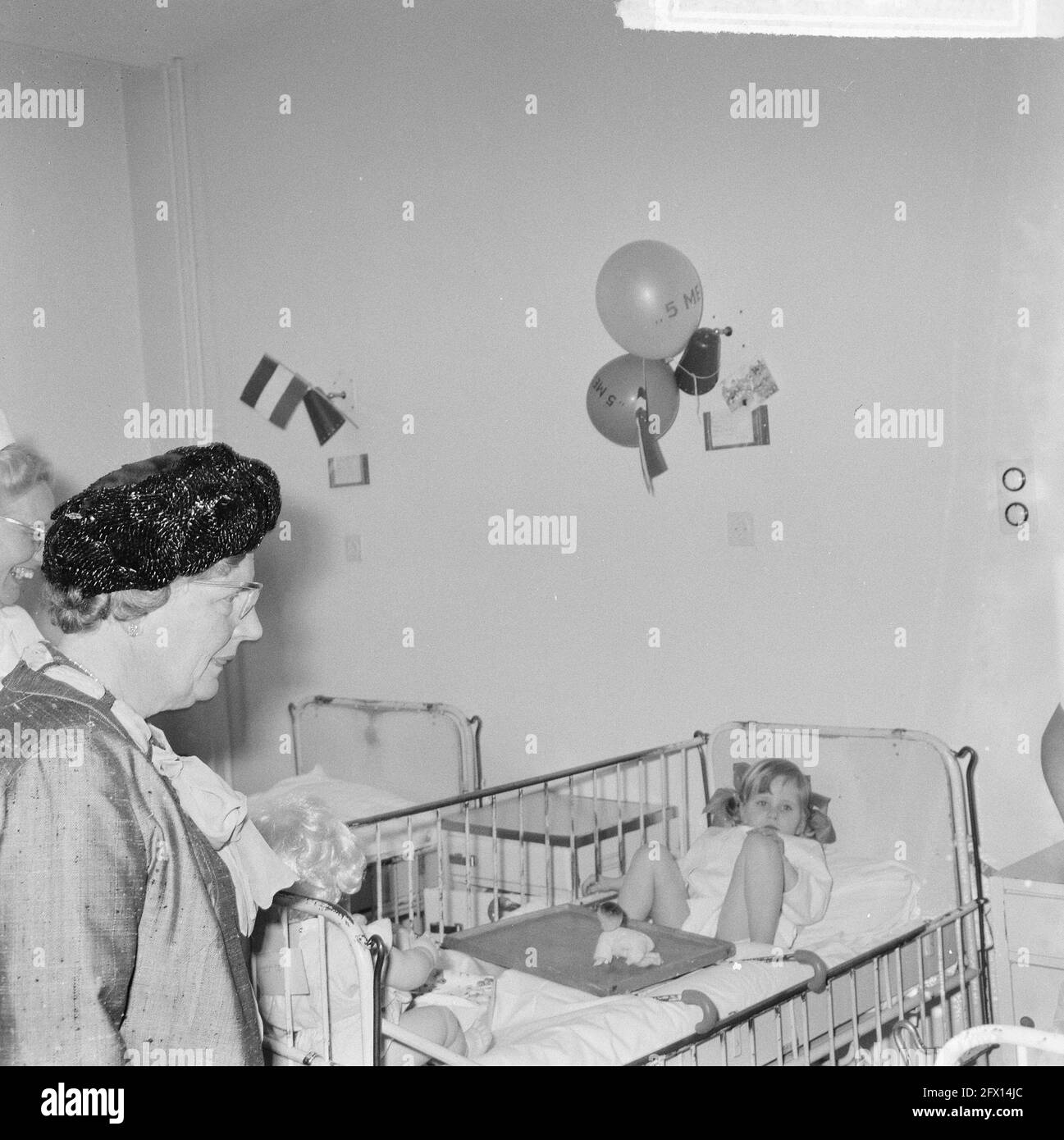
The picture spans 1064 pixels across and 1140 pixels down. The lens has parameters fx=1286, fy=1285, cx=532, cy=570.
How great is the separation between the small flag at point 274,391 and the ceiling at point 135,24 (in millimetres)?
1284

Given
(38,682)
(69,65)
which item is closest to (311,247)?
(69,65)

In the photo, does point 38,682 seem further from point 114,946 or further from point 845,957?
point 845,957

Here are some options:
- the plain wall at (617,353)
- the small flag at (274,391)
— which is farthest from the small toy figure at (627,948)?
the small flag at (274,391)

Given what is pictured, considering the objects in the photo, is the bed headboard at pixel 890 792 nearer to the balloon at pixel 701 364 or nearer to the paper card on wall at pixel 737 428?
the paper card on wall at pixel 737 428

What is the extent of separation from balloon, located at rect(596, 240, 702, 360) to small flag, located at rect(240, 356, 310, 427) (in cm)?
161

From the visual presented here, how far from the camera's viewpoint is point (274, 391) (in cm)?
506

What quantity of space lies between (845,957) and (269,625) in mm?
2916

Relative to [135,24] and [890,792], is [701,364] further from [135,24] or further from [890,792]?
[135,24]

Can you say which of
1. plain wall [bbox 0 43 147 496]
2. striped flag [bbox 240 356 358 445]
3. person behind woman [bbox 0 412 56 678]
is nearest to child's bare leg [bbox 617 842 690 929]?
person behind woman [bbox 0 412 56 678]

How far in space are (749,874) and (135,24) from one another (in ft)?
12.8

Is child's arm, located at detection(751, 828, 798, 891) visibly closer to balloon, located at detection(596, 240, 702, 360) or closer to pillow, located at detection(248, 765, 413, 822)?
pillow, located at detection(248, 765, 413, 822)

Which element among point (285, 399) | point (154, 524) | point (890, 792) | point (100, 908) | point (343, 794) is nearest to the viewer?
point (100, 908)

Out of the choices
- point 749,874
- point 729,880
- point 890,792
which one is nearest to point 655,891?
point 729,880

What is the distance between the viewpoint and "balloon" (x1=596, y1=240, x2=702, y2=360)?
3.75 meters
